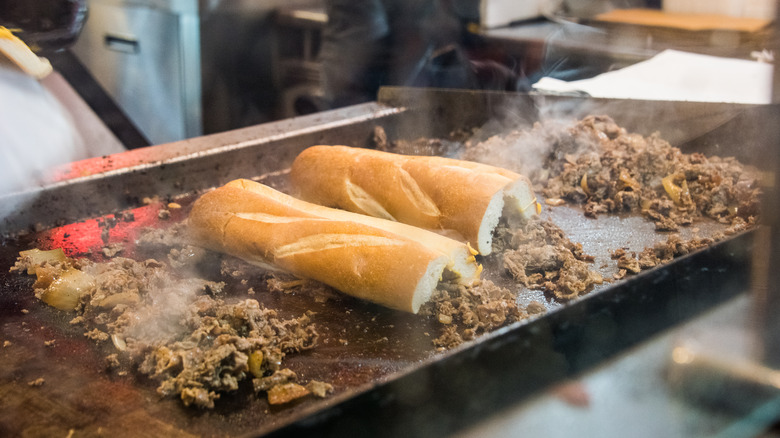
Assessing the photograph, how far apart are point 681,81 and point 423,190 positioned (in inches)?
94.6

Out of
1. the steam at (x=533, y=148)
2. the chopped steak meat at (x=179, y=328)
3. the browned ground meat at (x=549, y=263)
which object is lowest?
the chopped steak meat at (x=179, y=328)

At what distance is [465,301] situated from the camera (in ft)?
7.99

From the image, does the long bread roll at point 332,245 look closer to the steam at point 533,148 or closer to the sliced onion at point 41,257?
the sliced onion at point 41,257

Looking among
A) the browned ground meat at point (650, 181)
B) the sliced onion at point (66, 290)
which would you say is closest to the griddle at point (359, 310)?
the sliced onion at point (66, 290)

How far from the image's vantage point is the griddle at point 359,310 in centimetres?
133

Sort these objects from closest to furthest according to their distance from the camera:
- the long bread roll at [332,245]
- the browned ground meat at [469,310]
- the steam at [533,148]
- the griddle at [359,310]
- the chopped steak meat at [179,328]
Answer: the griddle at [359,310], the chopped steak meat at [179,328], the browned ground meat at [469,310], the long bread roll at [332,245], the steam at [533,148]

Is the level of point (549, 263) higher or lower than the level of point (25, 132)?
lower

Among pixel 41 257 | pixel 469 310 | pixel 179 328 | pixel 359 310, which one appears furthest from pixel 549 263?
pixel 41 257

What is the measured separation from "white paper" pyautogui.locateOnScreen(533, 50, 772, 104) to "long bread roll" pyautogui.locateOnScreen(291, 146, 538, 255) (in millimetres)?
1681

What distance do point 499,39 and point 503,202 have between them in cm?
368

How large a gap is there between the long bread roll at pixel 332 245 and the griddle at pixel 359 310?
12cm

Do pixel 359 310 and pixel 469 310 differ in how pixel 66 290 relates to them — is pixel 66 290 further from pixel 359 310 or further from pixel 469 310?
pixel 469 310

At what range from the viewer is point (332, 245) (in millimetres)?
2566

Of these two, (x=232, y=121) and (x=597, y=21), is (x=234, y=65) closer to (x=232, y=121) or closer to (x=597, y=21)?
(x=232, y=121)
